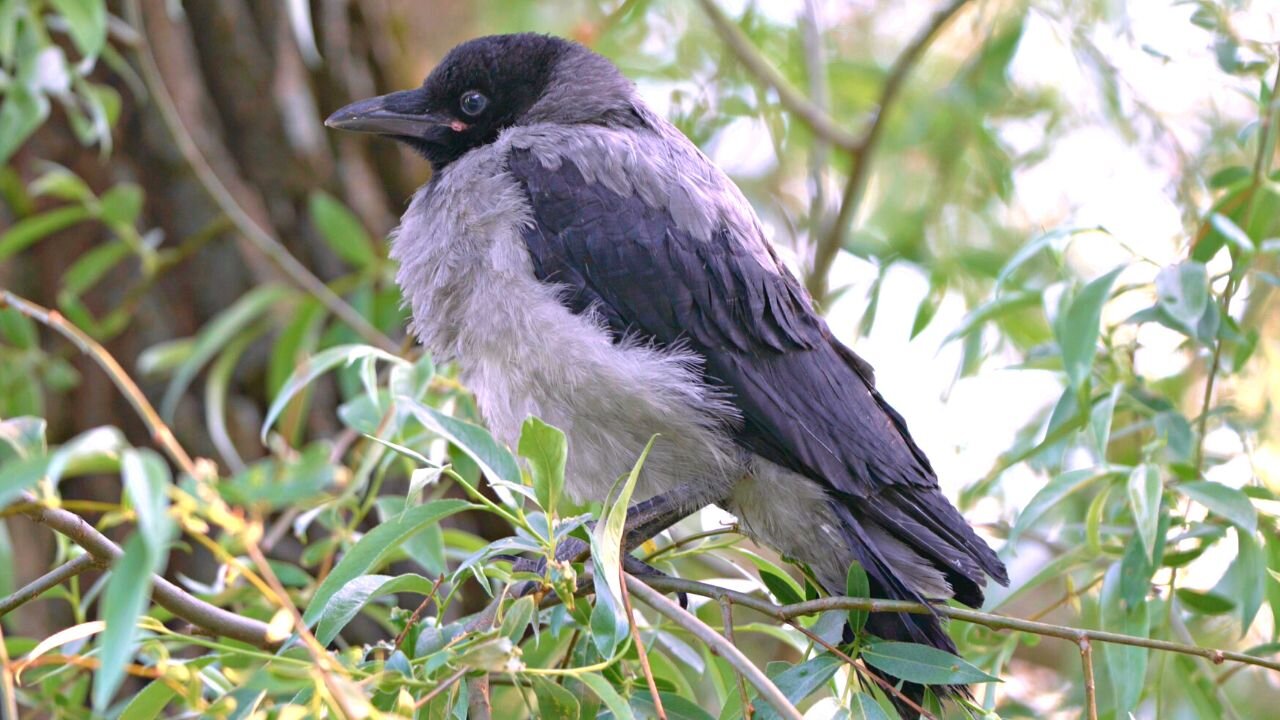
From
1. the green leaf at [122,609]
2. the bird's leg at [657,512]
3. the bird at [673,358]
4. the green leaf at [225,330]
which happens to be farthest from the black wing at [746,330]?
the green leaf at [122,609]

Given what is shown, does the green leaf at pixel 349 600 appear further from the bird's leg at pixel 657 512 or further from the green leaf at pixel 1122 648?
the green leaf at pixel 1122 648

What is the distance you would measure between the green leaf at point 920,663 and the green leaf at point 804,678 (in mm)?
102

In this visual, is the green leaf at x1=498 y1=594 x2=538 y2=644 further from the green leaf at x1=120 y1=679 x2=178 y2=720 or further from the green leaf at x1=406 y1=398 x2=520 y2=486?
the green leaf at x1=120 y1=679 x2=178 y2=720

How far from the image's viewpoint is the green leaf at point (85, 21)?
260 cm

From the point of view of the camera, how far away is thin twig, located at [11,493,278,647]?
4.99 feet

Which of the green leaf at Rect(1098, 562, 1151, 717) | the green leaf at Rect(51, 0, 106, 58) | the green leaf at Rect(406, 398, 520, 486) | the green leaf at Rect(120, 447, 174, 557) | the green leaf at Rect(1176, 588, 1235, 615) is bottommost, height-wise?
the green leaf at Rect(1176, 588, 1235, 615)

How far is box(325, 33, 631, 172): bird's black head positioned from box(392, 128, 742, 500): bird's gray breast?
337mm

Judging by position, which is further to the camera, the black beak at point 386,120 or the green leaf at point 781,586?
the black beak at point 386,120

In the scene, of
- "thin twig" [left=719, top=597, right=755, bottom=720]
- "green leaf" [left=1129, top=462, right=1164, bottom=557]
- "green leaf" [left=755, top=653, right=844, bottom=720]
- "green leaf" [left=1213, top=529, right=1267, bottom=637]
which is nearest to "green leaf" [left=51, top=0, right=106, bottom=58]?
"thin twig" [left=719, top=597, right=755, bottom=720]

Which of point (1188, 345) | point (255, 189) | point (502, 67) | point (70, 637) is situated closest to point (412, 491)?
point (70, 637)

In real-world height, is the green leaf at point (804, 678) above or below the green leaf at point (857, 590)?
below

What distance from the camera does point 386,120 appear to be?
9.69ft

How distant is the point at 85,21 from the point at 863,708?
202cm

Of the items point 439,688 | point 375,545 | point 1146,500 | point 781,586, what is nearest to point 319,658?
point 439,688
